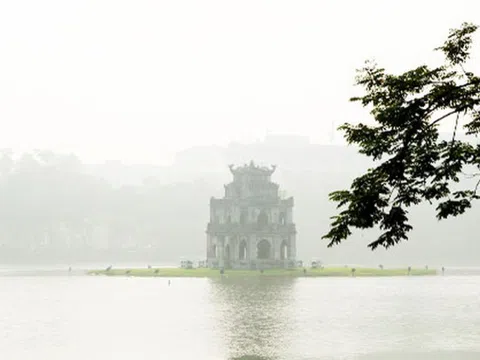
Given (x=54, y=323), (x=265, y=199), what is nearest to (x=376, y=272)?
(x=265, y=199)

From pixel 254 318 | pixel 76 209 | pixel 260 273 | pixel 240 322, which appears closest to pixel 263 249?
pixel 260 273

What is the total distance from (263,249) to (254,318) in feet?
A: 198

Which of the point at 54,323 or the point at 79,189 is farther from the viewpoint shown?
the point at 79,189

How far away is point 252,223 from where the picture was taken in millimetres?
106625

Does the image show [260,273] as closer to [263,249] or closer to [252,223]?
[263,249]

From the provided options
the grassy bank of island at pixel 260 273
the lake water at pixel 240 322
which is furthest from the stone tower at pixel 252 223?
the lake water at pixel 240 322

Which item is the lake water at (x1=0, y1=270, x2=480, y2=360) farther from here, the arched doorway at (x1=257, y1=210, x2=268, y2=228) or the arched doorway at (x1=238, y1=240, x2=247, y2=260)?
the arched doorway at (x1=238, y1=240, x2=247, y2=260)

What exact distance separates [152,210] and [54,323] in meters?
146

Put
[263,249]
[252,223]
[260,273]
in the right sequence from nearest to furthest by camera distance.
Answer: [260,273]
[252,223]
[263,249]

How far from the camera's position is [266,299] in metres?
61.2

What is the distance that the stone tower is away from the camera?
10612 centimetres

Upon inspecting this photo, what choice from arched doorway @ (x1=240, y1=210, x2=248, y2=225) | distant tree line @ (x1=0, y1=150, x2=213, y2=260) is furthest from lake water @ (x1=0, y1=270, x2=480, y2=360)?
distant tree line @ (x1=0, y1=150, x2=213, y2=260)

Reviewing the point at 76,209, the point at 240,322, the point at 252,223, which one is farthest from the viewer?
the point at 76,209

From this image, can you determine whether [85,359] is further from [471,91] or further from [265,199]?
[265,199]
